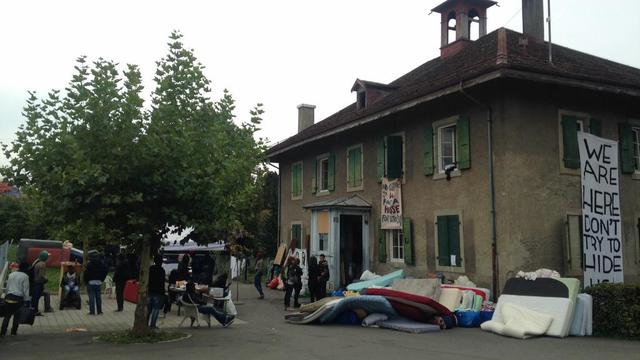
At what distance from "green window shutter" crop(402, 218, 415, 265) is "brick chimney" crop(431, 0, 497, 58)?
8800 millimetres

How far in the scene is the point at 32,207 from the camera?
11461mm

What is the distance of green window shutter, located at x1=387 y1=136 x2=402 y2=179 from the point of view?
61.7 ft

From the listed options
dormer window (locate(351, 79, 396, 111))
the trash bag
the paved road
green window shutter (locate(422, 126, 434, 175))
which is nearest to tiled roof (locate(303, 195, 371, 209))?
green window shutter (locate(422, 126, 434, 175))

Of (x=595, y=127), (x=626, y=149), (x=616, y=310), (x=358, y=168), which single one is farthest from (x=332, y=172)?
(x=616, y=310)

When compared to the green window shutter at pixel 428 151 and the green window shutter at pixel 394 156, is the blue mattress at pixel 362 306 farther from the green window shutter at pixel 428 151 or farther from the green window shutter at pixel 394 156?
the green window shutter at pixel 394 156

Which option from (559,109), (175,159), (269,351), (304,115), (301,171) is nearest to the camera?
(269,351)

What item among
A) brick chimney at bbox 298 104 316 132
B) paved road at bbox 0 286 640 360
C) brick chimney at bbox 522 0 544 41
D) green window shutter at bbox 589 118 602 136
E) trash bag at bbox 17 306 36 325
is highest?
brick chimney at bbox 522 0 544 41

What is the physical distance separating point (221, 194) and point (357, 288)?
7.12m

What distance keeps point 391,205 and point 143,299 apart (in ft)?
31.7

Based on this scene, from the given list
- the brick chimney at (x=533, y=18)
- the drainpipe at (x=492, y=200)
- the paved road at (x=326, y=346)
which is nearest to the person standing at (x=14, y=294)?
the paved road at (x=326, y=346)

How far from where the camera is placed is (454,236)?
16.4 meters

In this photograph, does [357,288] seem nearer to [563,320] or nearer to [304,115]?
[563,320]

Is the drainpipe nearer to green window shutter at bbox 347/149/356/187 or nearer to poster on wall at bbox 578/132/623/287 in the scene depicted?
poster on wall at bbox 578/132/623/287

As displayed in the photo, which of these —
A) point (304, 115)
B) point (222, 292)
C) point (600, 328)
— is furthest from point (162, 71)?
point (304, 115)
